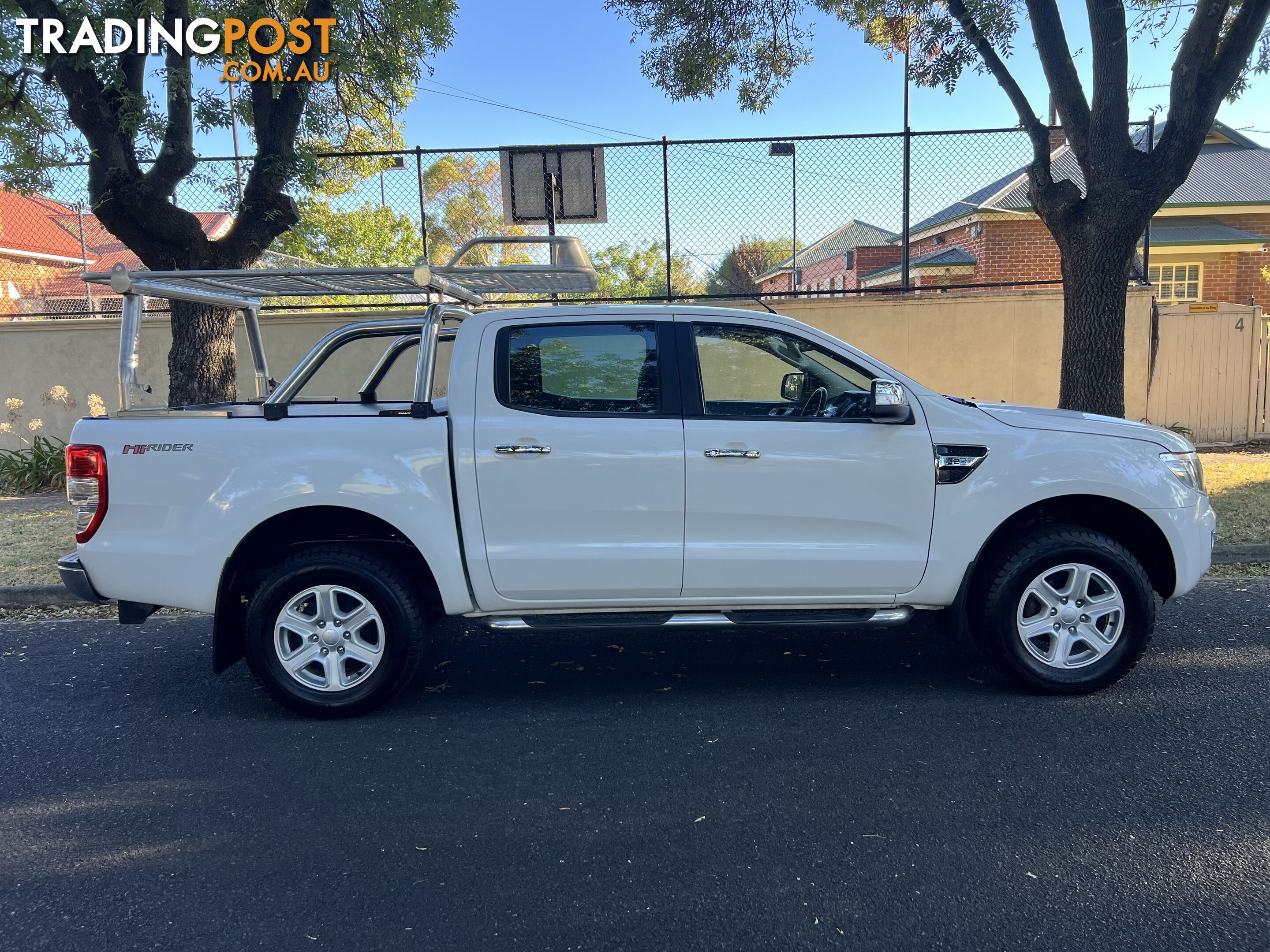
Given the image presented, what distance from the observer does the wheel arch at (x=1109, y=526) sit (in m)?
4.42

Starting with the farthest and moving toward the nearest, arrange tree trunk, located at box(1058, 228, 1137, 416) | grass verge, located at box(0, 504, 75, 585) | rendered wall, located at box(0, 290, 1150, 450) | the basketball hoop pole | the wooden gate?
1. the wooden gate
2. rendered wall, located at box(0, 290, 1150, 450)
3. the basketball hoop pole
4. tree trunk, located at box(1058, 228, 1137, 416)
5. grass verge, located at box(0, 504, 75, 585)

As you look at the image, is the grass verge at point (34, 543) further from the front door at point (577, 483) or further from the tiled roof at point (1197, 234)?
the tiled roof at point (1197, 234)

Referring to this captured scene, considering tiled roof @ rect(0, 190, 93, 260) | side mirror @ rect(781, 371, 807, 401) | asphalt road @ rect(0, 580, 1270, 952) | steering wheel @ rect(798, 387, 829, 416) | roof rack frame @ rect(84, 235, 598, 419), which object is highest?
tiled roof @ rect(0, 190, 93, 260)

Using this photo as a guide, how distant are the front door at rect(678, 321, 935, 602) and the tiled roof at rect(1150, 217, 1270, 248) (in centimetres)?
1998

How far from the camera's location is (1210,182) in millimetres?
23422

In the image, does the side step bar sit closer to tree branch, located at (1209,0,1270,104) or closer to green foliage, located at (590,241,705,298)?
green foliage, located at (590,241,705,298)

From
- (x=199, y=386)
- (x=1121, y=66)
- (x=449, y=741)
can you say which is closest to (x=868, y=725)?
(x=449, y=741)

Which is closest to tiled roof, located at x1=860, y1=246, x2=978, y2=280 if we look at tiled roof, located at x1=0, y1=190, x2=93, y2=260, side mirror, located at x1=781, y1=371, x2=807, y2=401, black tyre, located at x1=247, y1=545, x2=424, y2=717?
side mirror, located at x1=781, y1=371, x2=807, y2=401

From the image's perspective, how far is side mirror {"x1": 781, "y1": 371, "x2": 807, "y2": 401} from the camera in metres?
4.60

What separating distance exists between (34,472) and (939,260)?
19.5m

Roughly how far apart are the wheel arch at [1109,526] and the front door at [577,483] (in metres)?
1.58

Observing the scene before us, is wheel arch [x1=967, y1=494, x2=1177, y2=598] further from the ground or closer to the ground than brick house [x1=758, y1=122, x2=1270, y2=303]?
closer to the ground

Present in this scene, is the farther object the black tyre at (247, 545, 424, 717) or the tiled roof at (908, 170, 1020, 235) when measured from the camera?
the tiled roof at (908, 170, 1020, 235)

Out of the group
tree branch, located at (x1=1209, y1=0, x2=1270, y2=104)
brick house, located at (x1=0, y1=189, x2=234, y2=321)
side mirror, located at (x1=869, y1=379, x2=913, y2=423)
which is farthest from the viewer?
brick house, located at (x1=0, y1=189, x2=234, y2=321)
